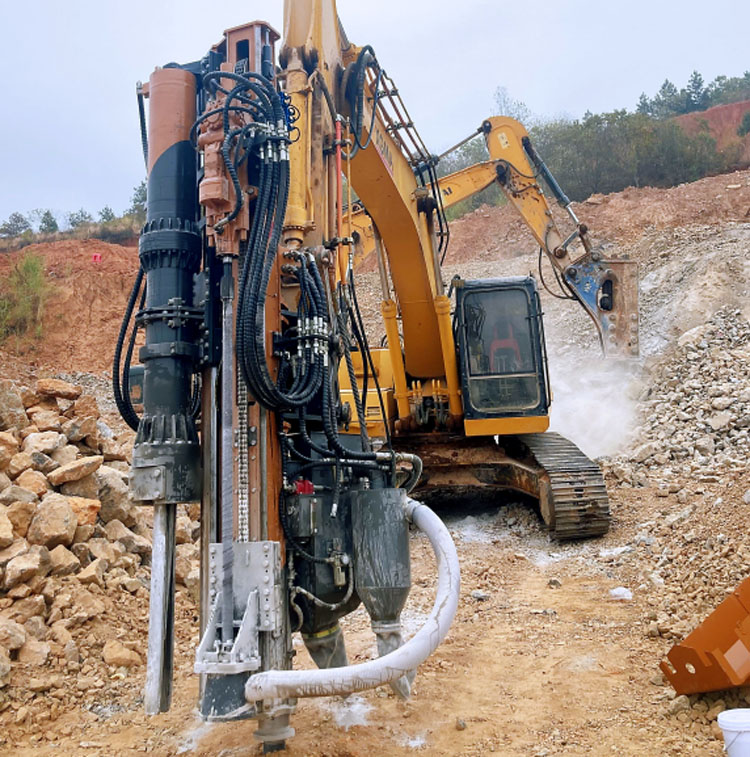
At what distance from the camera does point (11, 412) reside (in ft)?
19.2

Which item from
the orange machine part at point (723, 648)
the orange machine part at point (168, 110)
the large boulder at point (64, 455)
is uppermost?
the orange machine part at point (168, 110)

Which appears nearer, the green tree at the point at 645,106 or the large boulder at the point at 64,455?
the large boulder at the point at 64,455

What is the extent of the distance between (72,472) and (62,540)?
0.73m

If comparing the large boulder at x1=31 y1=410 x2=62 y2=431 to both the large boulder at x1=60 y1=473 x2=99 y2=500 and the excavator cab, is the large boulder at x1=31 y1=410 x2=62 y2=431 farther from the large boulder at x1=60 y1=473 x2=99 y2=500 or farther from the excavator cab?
the excavator cab

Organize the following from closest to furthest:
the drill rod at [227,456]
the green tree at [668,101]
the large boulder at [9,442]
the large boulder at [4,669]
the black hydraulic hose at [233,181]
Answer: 1. the drill rod at [227,456]
2. the black hydraulic hose at [233,181]
3. the large boulder at [4,669]
4. the large boulder at [9,442]
5. the green tree at [668,101]

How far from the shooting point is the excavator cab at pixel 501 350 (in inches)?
291

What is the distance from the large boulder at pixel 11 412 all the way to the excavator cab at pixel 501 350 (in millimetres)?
3948

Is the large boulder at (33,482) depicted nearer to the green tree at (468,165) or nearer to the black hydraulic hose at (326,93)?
the black hydraulic hose at (326,93)

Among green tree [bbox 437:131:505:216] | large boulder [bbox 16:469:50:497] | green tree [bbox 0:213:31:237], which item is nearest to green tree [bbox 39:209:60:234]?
green tree [bbox 0:213:31:237]

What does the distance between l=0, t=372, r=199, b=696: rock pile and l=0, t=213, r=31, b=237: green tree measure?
21.5m

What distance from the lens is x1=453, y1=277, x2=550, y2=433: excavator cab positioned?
7.39m

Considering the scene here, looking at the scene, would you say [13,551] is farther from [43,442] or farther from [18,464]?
[43,442]

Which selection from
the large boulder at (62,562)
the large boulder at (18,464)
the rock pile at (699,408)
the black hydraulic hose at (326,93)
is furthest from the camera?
the rock pile at (699,408)

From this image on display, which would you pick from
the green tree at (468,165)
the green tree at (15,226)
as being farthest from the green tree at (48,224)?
the green tree at (468,165)
